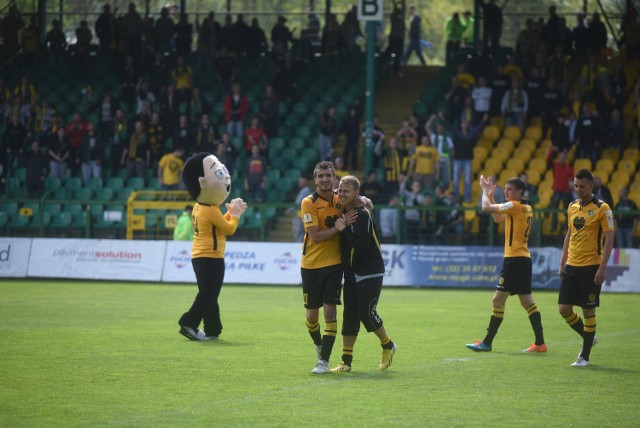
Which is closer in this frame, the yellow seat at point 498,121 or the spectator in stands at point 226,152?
the spectator in stands at point 226,152

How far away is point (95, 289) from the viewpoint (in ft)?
76.3

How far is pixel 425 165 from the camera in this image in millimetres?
27000

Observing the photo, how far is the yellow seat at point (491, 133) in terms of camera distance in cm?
3014

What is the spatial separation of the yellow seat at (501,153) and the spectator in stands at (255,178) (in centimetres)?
631

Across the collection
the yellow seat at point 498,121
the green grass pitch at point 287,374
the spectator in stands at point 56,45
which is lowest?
the green grass pitch at point 287,374

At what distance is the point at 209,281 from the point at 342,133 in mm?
17387

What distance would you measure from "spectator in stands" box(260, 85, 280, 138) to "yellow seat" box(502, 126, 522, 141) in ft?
21.3

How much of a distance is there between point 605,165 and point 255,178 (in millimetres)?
8992

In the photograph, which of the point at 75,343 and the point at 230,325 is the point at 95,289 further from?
the point at 75,343

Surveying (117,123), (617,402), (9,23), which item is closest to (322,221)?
(617,402)

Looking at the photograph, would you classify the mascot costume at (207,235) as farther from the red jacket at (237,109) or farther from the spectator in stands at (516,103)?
the spectator in stands at (516,103)

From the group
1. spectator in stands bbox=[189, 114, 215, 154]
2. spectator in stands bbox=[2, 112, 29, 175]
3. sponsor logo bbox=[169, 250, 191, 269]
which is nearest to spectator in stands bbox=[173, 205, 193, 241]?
sponsor logo bbox=[169, 250, 191, 269]

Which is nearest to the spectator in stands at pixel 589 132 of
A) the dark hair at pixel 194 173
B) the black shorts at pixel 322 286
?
the dark hair at pixel 194 173

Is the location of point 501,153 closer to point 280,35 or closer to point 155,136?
point 280,35
